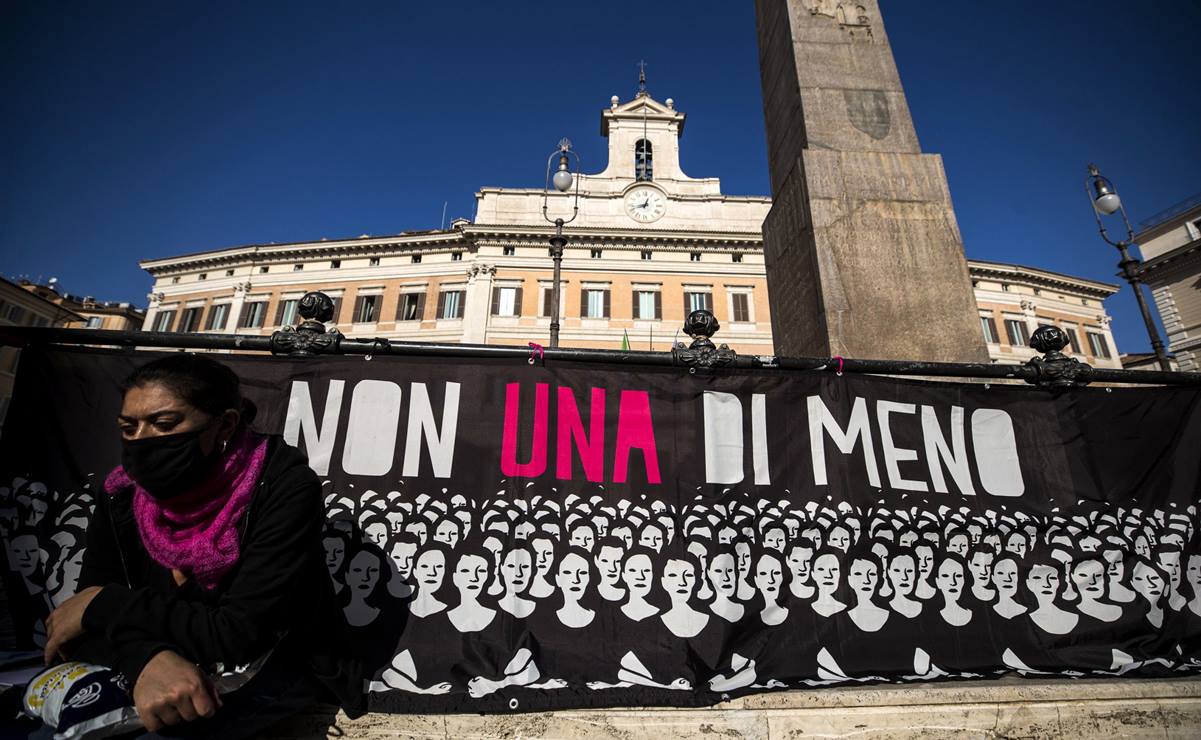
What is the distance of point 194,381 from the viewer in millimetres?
1389

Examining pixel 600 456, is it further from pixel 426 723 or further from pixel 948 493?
pixel 948 493

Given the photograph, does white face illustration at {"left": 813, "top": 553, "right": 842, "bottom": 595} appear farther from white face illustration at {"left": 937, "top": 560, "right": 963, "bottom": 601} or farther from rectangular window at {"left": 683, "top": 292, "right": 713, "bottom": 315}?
rectangular window at {"left": 683, "top": 292, "right": 713, "bottom": 315}

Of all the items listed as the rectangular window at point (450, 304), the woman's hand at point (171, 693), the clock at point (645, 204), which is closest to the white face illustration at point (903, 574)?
the woman's hand at point (171, 693)

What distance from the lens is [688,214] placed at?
28250mm

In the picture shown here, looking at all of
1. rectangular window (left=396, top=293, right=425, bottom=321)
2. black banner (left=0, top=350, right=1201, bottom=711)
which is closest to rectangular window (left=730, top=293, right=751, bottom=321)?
rectangular window (left=396, top=293, right=425, bottom=321)

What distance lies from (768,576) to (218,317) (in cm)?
3763

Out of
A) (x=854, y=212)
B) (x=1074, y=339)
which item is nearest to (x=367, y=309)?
(x=854, y=212)

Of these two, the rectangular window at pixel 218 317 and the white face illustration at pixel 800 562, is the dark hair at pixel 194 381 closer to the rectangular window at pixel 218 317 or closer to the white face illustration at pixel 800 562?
the white face illustration at pixel 800 562

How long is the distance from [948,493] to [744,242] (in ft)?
88.7

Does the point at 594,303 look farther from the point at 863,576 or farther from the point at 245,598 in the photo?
the point at 245,598

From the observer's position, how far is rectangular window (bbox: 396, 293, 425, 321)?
28172mm

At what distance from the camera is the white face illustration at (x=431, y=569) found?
1.80m

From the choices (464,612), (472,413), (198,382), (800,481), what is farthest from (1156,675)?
(198,382)

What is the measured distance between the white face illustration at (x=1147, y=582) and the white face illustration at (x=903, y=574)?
3.37 ft
